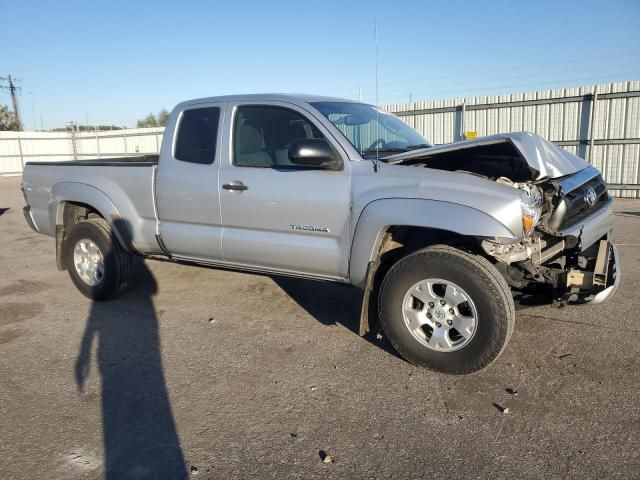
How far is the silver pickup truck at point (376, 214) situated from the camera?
3469 mm

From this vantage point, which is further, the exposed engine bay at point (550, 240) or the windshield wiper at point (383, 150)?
the windshield wiper at point (383, 150)

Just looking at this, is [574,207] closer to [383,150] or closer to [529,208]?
[529,208]

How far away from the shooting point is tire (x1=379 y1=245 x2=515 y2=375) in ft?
11.1

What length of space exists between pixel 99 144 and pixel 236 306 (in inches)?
1013

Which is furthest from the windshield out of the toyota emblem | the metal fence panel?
the metal fence panel

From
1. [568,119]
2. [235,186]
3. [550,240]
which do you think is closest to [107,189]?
[235,186]

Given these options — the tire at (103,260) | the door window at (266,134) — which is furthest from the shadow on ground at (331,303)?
the tire at (103,260)

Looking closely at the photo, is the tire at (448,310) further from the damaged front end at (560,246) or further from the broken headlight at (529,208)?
the broken headlight at (529,208)

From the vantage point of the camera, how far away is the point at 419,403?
3268mm

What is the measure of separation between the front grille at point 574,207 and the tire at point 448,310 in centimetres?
63

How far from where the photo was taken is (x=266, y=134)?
177 inches

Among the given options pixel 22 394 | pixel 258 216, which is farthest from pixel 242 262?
pixel 22 394

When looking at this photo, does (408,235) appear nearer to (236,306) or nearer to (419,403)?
(419,403)

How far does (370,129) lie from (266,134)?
90cm
